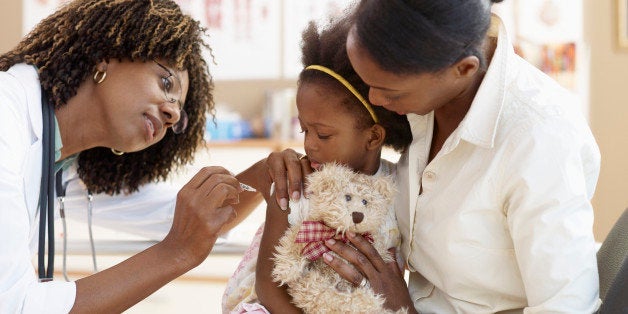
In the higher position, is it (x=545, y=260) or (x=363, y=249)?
(x=545, y=260)

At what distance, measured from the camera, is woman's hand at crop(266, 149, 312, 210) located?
138cm

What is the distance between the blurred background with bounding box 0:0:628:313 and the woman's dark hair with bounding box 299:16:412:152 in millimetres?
2278

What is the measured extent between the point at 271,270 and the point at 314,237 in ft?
0.39

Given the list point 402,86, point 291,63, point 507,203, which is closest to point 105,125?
point 402,86


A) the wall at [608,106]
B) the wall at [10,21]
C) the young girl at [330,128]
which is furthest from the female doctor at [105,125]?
the wall at [10,21]

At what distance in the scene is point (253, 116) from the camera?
4945 millimetres

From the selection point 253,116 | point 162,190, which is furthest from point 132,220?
point 253,116

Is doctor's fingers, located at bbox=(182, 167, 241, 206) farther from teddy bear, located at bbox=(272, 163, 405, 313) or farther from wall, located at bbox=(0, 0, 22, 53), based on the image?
wall, located at bbox=(0, 0, 22, 53)

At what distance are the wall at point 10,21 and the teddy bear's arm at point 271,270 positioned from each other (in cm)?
451

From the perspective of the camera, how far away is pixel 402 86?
113 centimetres

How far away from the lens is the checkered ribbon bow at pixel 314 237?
4.24 ft

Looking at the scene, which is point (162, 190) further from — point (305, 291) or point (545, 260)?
point (545, 260)

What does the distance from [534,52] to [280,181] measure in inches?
136

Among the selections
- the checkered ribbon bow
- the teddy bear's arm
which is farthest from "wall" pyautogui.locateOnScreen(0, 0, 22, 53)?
the checkered ribbon bow
